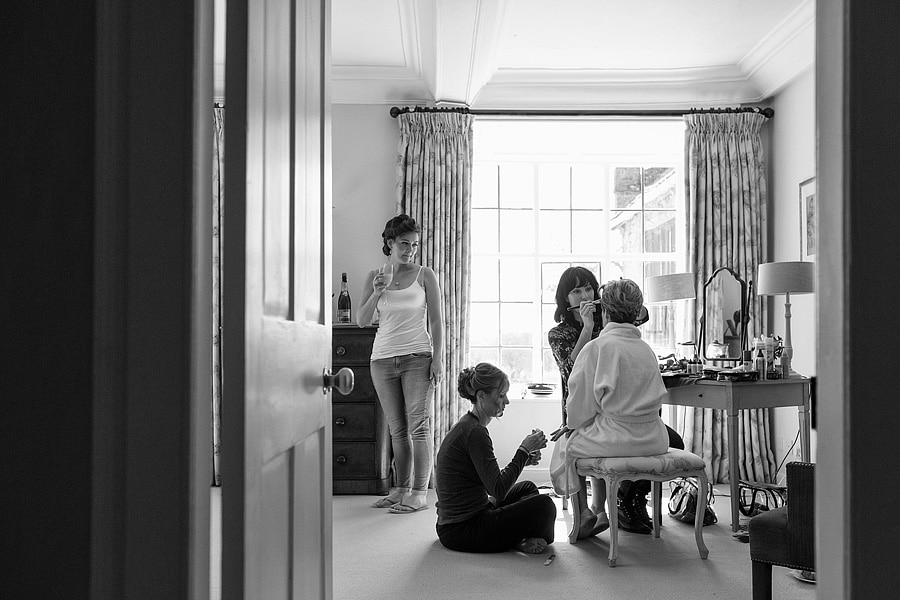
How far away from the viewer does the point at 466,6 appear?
12.8 feet

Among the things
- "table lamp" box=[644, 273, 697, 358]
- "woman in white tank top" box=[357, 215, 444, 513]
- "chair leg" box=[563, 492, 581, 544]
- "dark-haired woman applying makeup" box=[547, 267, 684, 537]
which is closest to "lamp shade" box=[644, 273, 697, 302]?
"table lamp" box=[644, 273, 697, 358]

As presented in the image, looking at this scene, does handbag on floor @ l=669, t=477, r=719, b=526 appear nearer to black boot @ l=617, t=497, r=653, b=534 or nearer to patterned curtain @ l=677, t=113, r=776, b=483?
black boot @ l=617, t=497, r=653, b=534

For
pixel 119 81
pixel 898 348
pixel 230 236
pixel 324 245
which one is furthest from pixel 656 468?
pixel 119 81

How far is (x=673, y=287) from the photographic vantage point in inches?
193

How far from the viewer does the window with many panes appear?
20.0 feet

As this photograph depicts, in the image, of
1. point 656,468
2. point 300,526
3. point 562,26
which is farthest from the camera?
point 562,26

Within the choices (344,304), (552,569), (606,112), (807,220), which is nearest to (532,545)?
(552,569)

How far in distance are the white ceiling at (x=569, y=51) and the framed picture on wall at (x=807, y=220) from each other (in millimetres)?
761

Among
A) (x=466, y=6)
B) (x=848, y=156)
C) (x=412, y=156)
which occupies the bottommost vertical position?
(x=848, y=156)

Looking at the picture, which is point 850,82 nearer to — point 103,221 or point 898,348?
point 898,348

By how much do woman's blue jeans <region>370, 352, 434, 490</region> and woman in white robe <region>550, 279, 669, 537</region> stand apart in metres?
1.08

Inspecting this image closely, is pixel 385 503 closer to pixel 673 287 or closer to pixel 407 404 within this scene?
pixel 407 404

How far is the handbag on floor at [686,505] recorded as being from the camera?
4164 mm

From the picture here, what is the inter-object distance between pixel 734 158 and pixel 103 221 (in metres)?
5.34
